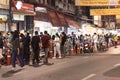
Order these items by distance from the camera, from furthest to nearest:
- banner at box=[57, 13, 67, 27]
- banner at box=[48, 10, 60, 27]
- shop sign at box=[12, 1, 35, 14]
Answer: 1. banner at box=[57, 13, 67, 27]
2. banner at box=[48, 10, 60, 27]
3. shop sign at box=[12, 1, 35, 14]

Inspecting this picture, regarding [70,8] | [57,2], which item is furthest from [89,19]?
[57,2]

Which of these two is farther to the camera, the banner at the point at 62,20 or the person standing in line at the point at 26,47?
the banner at the point at 62,20

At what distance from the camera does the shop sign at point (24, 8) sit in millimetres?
29652

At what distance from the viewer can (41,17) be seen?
115 ft

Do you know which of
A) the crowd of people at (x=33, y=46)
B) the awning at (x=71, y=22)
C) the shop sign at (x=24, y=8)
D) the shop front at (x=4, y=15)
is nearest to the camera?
the crowd of people at (x=33, y=46)

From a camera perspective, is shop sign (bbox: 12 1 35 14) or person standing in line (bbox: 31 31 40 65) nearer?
person standing in line (bbox: 31 31 40 65)

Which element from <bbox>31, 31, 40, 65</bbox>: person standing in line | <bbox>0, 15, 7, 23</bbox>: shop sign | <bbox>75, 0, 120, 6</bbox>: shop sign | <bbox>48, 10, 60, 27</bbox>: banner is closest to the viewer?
<bbox>31, 31, 40, 65</bbox>: person standing in line

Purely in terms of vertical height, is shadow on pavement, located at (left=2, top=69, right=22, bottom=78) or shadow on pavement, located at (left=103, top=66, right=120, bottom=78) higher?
shadow on pavement, located at (left=103, top=66, right=120, bottom=78)

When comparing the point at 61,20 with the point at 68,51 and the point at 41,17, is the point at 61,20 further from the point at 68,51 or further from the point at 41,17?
the point at 68,51

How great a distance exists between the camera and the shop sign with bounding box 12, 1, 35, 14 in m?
29.7

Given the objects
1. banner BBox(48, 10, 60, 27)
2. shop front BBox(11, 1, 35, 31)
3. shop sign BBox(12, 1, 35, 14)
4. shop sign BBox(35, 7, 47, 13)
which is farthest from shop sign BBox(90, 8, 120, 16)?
shop sign BBox(12, 1, 35, 14)

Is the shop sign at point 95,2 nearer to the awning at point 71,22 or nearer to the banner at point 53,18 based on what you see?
the banner at point 53,18

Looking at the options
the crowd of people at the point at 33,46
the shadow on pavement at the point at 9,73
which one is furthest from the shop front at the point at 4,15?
the shadow on pavement at the point at 9,73

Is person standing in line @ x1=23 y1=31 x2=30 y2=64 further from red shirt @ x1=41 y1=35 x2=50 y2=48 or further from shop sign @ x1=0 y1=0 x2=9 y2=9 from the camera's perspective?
shop sign @ x1=0 y1=0 x2=9 y2=9
